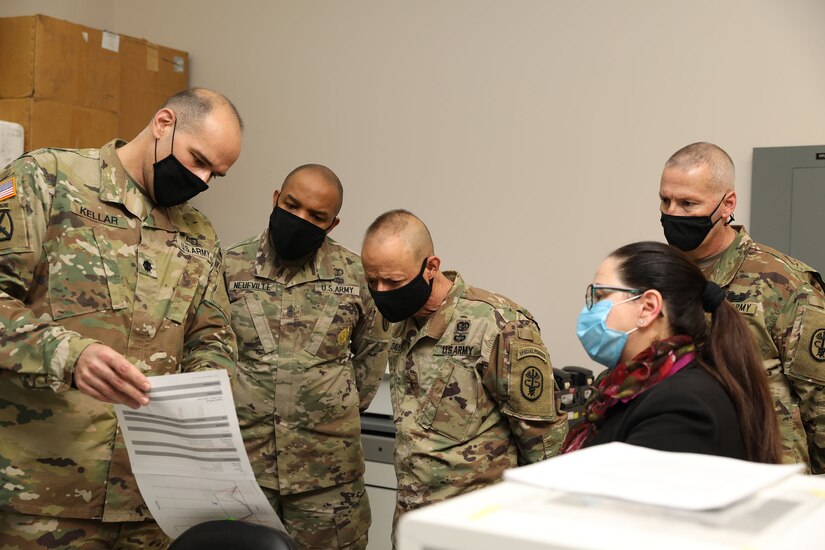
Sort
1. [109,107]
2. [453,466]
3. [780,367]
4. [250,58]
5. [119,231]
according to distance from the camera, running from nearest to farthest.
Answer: [119,231] < [453,466] < [780,367] < [109,107] < [250,58]

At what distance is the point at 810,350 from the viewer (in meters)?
2.26

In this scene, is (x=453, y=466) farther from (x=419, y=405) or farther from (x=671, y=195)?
(x=671, y=195)

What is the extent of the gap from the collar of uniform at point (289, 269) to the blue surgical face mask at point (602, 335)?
1320 millimetres

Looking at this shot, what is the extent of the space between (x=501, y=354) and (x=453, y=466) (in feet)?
1.04

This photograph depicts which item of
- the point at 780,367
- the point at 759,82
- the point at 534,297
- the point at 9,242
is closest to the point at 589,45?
the point at 759,82

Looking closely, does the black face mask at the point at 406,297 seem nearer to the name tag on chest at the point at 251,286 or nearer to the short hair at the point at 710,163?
the name tag on chest at the point at 251,286

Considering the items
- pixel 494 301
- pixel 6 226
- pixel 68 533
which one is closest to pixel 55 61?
pixel 6 226

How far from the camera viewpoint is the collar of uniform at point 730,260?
237 centimetres

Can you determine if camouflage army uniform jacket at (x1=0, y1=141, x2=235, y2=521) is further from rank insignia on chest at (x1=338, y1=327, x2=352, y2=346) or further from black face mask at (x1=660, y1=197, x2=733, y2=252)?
black face mask at (x1=660, y1=197, x2=733, y2=252)

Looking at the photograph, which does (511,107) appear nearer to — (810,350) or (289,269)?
(289,269)

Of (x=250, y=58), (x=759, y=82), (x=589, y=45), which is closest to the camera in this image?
(x=759, y=82)

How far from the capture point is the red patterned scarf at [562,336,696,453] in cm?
148

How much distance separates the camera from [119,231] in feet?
6.20

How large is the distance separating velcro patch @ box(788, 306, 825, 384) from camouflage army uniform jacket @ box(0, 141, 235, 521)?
4.97ft
